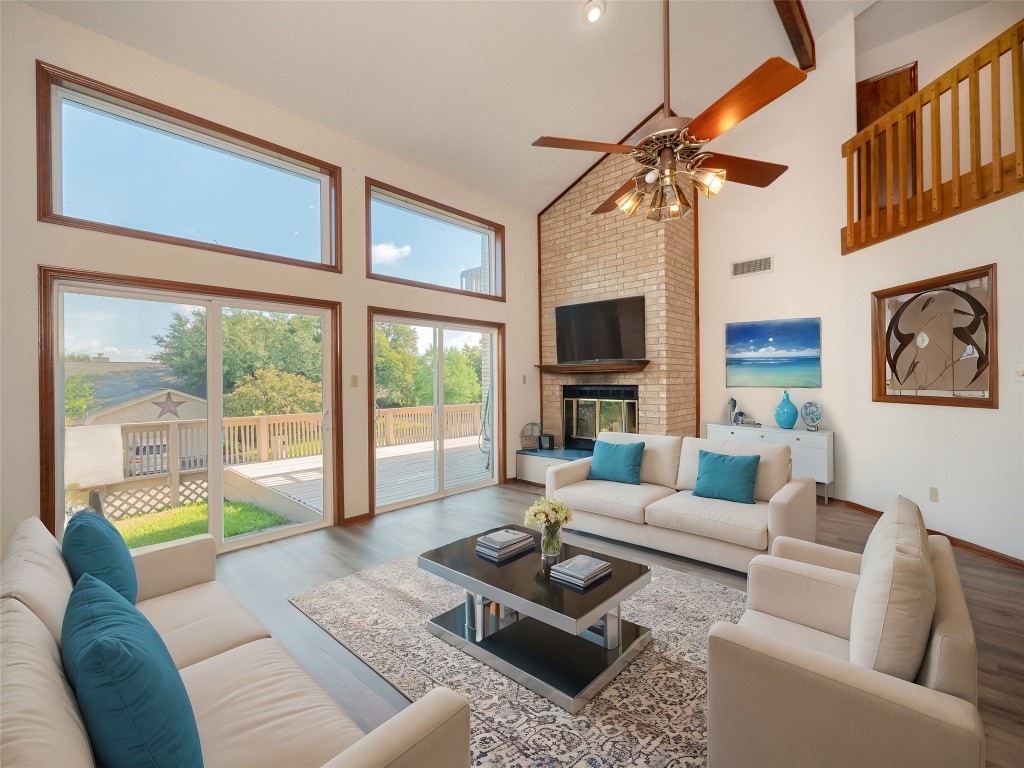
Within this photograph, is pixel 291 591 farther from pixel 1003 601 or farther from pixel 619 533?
pixel 1003 601

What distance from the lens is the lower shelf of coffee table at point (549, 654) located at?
203 cm

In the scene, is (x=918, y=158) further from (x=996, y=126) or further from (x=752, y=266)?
(x=752, y=266)

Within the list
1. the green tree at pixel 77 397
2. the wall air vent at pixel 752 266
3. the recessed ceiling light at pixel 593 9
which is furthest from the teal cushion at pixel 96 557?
the wall air vent at pixel 752 266

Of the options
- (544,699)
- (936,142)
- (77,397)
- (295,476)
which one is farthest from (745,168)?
(77,397)

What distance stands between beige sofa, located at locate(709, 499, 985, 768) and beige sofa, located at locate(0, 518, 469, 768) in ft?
2.83

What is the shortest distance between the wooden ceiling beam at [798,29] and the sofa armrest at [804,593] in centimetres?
505

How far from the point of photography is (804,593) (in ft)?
6.12

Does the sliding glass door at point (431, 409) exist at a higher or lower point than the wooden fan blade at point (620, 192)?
lower

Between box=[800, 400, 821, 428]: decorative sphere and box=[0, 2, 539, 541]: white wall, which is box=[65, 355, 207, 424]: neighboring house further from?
box=[800, 400, 821, 428]: decorative sphere

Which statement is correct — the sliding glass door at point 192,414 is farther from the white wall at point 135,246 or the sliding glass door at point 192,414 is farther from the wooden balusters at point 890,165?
the wooden balusters at point 890,165

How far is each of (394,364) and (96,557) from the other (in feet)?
11.3

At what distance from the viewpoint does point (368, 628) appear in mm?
2568

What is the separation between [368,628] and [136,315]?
2.79m

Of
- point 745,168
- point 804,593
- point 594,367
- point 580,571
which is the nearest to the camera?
point 804,593
